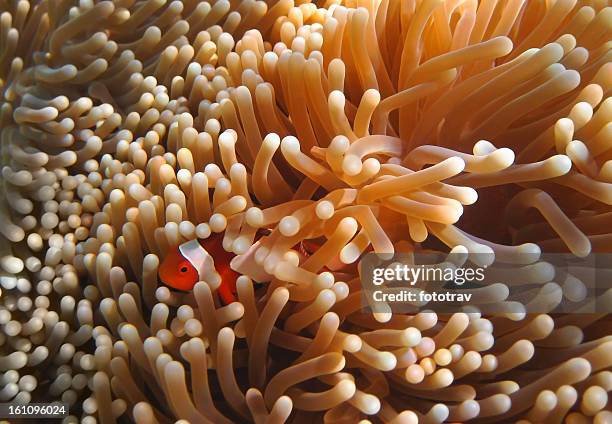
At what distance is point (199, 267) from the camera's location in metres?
0.87

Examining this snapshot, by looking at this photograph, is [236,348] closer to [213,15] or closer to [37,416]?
[37,416]

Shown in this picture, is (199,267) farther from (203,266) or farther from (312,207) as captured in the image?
(312,207)

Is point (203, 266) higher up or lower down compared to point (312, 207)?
lower down

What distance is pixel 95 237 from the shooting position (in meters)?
1.04

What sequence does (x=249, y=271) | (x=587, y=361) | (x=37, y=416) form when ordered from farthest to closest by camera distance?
(x=37, y=416)
(x=249, y=271)
(x=587, y=361)

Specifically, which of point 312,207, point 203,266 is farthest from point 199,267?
point 312,207

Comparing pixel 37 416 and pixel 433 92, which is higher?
pixel 433 92

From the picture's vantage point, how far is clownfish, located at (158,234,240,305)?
2.88 feet

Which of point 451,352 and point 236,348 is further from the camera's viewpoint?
point 236,348

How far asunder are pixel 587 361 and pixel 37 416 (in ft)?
2.80

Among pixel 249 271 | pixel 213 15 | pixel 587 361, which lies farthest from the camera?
pixel 213 15

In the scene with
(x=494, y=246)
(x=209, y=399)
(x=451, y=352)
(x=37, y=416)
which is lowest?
(x=37, y=416)

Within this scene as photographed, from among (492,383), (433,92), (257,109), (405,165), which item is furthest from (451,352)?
(257,109)

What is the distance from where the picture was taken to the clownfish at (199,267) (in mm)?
878
